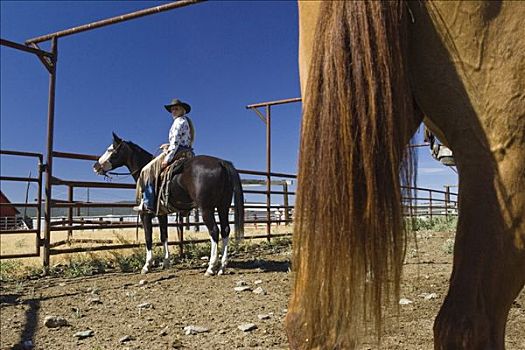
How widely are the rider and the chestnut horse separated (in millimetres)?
4179

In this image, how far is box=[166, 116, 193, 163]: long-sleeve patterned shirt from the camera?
4.96 metres

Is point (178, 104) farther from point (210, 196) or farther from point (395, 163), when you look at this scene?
point (395, 163)

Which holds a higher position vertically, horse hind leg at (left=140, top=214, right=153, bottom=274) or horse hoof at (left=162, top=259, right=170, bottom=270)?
horse hind leg at (left=140, top=214, right=153, bottom=274)

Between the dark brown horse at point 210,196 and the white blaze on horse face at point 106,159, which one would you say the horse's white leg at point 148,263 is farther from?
the white blaze on horse face at point 106,159

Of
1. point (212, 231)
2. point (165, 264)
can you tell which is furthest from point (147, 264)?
point (212, 231)

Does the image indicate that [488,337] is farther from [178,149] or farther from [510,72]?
[178,149]

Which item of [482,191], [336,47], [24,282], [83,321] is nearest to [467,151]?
[482,191]

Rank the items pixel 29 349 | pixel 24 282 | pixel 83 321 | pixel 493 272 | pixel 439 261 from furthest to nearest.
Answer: pixel 439 261 → pixel 24 282 → pixel 83 321 → pixel 29 349 → pixel 493 272

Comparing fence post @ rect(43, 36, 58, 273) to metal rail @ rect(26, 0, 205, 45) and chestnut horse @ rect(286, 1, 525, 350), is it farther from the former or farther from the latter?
chestnut horse @ rect(286, 1, 525, 350)

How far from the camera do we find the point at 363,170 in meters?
0.87

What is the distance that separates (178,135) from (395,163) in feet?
14.0

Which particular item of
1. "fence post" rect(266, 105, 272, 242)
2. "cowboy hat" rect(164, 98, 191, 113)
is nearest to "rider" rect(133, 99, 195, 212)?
"cowboy hat" rect(164, 98, 191, 113)

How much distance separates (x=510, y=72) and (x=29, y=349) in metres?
2.45

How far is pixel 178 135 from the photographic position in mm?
4977
